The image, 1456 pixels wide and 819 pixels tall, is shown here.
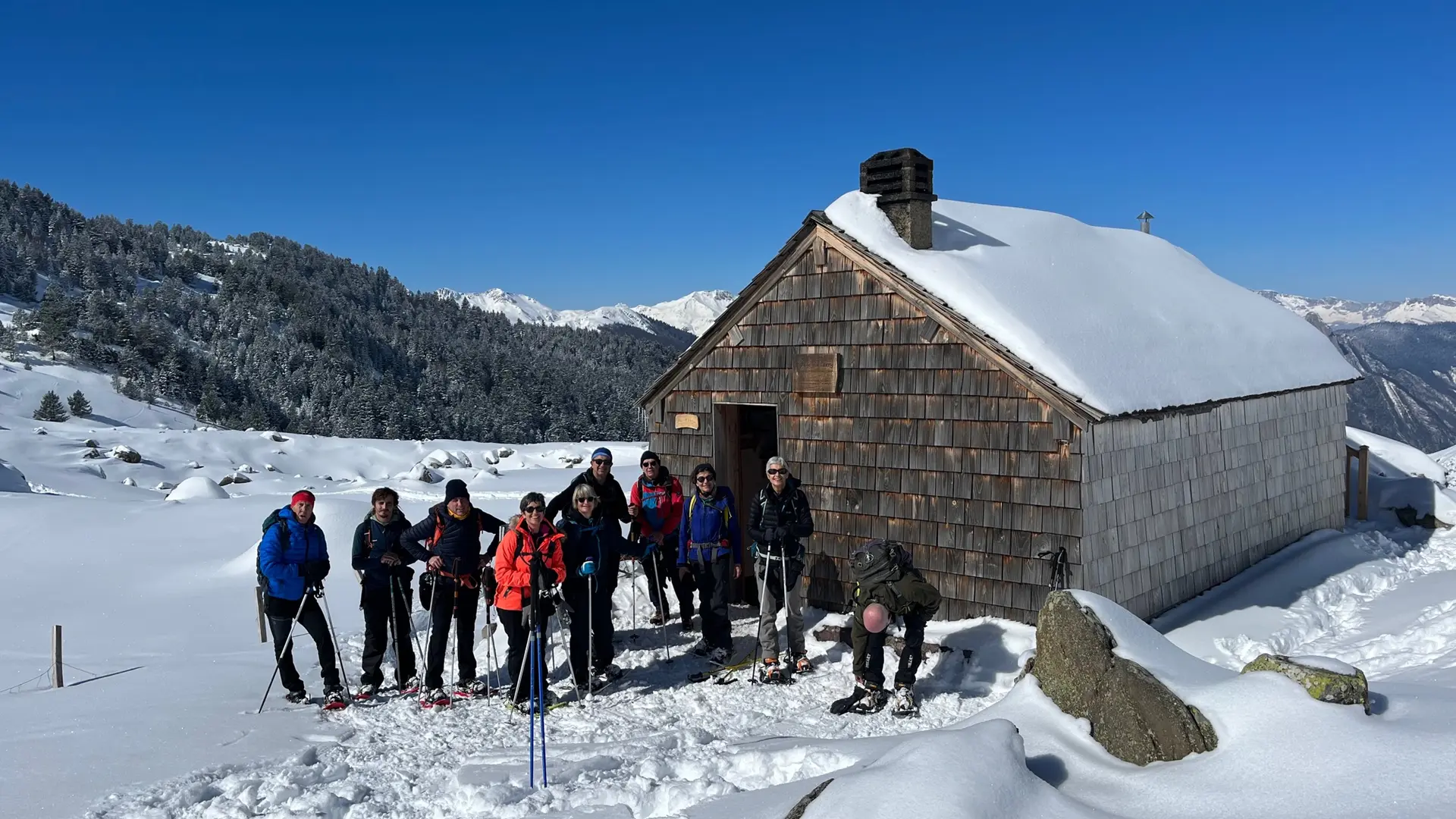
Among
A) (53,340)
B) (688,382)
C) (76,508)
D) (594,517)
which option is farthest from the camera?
(53,340)

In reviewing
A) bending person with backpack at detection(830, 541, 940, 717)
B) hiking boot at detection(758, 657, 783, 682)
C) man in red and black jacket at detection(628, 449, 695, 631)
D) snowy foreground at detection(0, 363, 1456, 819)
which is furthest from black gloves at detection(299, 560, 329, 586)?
bending person with backpack at detection(830, 541, 940, 717)

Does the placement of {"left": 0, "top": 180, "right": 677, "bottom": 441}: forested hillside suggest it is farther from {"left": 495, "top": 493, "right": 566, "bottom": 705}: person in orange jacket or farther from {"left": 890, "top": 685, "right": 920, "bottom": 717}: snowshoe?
{"left": 890, "top": 685, "right": 920, "bottom": 717}: snowshoe

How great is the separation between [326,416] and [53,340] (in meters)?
18.1

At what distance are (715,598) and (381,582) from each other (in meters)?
2.97

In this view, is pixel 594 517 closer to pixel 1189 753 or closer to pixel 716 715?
pixel 716 715

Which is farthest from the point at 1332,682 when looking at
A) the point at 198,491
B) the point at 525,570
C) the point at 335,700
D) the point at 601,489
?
the point at 198,491

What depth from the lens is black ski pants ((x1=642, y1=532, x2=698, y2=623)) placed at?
29.2 ft

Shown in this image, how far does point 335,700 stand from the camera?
6922 millimetres

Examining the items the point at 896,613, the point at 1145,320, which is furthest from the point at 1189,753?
the point at 1145,320

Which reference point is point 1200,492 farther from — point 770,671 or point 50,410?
point 50,410

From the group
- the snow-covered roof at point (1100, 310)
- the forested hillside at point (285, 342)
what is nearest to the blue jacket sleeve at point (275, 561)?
the snow-covered roof at point (1100, 310)

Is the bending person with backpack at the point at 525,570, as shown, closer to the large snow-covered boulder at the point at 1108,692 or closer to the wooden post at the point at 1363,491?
the large snow-covered boulder at the point at 1108,692

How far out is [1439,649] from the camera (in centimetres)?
801

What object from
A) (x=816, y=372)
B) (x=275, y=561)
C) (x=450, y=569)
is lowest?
(x=450, y=569)
